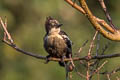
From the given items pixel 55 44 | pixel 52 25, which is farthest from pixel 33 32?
pixel 55 44

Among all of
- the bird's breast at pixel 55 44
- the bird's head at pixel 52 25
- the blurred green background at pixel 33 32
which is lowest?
the blurred green background at pixel 33 32

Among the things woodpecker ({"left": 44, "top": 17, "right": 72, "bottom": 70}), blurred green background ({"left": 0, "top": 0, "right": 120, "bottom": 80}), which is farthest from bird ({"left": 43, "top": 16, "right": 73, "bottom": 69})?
blurred green background ({"left": 0, "top": 0, "right": 120, "bottom": 80})

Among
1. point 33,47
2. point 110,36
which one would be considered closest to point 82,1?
point 110,36

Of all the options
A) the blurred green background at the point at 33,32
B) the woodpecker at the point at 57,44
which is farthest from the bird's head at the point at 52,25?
the blurred green background at the point at 33,32

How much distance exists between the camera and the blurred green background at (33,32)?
1170 cm

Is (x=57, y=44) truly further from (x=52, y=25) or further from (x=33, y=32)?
(x=33, y=32)

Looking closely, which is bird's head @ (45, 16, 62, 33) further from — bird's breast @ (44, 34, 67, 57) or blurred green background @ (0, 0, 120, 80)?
blurred green background @ (0, 0, 120, 80)

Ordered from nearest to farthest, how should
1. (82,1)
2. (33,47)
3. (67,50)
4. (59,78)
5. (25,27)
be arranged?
(82,1) → (67,50) → (59,78) → (33,47) → (25,27)

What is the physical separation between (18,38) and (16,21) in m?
0.62

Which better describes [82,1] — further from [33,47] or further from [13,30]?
[13,30]

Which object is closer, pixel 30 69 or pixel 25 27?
pixel 30 69

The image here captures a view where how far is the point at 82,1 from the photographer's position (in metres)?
4.06

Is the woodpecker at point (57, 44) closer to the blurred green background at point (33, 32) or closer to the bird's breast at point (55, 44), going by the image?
the bird's breast at point (55, 44)

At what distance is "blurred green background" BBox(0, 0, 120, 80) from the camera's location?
38.4 ft
